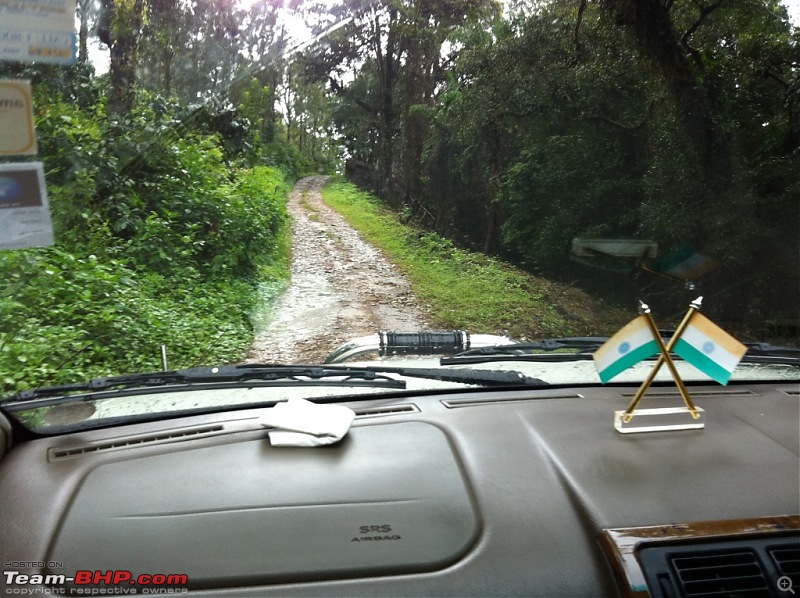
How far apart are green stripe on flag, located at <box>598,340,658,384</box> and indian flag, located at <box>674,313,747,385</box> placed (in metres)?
0.11

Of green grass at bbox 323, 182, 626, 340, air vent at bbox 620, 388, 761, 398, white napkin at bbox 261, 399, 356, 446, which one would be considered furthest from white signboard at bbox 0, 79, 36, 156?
air vent at bbox 620, 388, 761, 398

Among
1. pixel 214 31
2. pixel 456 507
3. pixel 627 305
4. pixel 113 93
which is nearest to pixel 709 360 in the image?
pixel 456 507

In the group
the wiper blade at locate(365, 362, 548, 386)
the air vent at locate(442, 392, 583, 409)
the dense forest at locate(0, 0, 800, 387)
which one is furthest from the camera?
the dense forest at locate(0, 0, 800, 387)

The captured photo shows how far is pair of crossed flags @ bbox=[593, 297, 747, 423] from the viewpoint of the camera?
235 cm

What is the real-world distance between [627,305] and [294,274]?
1993 millimetres

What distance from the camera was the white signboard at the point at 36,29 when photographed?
2.25 metres

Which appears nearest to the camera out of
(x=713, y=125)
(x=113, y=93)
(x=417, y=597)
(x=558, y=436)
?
(x=417, y=597)

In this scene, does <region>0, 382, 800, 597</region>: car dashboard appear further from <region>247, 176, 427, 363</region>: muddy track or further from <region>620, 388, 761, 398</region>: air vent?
<region>247, 176, 427, 363</region>: muddy track

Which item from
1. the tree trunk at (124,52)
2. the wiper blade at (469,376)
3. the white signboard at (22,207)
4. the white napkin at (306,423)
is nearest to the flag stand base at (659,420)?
the wiper blade at (469,376)

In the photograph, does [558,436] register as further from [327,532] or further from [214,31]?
[214,31]

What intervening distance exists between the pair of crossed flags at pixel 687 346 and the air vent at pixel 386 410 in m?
0.80

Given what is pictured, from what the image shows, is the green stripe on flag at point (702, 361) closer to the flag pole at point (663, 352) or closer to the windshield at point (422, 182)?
the flag pole at point (663, 352)

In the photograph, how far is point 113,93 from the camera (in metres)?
3.43

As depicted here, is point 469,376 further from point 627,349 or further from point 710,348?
point 710,348
